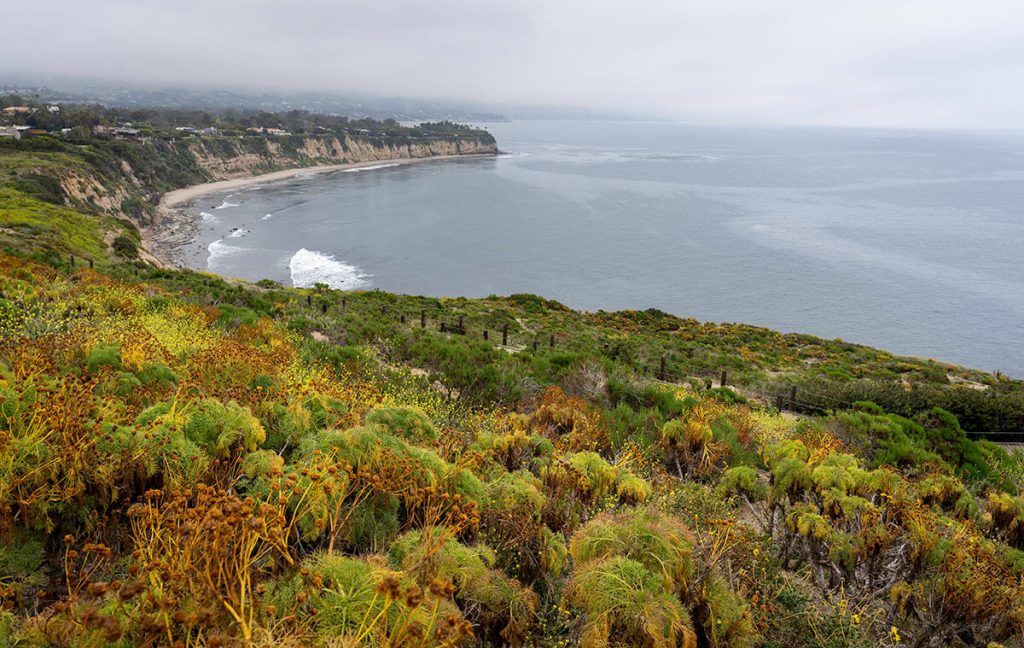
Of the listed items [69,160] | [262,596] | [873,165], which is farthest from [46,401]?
[873,165]

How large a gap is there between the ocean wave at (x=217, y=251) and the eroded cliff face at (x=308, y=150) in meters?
56.2

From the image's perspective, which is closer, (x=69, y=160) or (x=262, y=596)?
(x=262, y=596)

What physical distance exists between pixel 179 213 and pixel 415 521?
84208 mm

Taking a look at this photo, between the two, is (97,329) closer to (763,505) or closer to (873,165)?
(763,505)

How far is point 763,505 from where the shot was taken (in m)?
7.41

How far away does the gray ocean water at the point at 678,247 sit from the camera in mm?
47906

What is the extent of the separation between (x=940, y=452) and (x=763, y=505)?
24.1 feet

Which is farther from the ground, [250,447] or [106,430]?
[106,430]

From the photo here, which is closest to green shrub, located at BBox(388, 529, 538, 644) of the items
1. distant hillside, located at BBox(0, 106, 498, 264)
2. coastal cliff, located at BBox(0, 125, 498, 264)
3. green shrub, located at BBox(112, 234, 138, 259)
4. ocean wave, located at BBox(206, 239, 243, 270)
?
coastal cliff, located at BBox(0, 125, 498, 264)

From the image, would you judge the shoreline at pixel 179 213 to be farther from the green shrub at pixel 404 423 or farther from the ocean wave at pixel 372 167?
the green shrub at pixel 404 423

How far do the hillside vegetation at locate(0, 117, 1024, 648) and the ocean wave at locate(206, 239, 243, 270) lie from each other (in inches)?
1811

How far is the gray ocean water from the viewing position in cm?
4791

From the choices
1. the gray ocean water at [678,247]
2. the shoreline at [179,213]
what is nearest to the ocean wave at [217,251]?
the gray ocean water at [678,247]

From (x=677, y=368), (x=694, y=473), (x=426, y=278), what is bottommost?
(x=426, y=278)
